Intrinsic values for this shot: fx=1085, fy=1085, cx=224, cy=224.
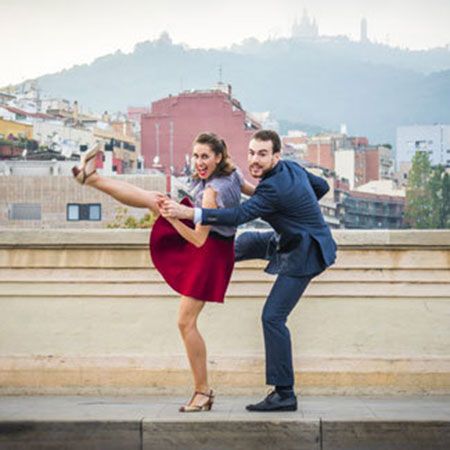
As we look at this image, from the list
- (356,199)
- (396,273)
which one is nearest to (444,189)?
(356,199)

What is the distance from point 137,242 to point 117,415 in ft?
4.63

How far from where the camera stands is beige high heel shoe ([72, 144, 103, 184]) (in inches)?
227

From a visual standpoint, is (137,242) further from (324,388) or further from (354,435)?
(354,435)

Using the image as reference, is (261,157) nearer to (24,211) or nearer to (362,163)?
(24,211)

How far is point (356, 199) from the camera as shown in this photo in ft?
395

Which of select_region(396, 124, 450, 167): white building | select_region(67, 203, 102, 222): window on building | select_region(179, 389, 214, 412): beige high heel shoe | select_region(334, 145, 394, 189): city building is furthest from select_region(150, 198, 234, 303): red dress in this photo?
select_region(396, 124, 450, 167): white building

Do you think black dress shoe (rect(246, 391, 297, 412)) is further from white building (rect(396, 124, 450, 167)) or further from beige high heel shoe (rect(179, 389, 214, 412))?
white building (rect(396, 124, 450, 167))

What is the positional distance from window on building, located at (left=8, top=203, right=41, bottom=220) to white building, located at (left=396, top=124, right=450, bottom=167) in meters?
73.7

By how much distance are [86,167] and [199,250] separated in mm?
819

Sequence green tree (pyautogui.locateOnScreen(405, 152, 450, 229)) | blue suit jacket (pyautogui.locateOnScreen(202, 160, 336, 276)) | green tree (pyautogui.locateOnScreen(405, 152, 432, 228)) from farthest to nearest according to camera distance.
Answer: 1. green tree (pyautogui.locateOnScreen(405, 152, 450, 229))
2. green tree (pyautogui.locateOnScreen(405, 152, 432, 228))
3. blue suit jacket (pyautogui.locateOnScreen(202, 160, 336, 276))

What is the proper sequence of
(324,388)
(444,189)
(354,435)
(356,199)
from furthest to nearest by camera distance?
(444,189) < (356,199) < (324,388) < (354,435)

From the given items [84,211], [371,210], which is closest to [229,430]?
[84,211]

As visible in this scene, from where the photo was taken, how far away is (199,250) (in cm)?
610

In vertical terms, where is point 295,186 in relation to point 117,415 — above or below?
above
